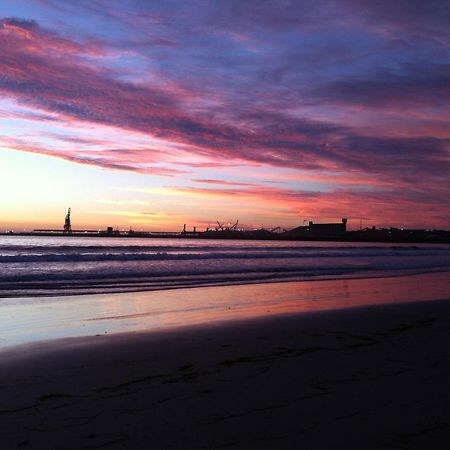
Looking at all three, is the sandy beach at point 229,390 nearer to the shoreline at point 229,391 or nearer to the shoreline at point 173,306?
the shoreline at point 229,391

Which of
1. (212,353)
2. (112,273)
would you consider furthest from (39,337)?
(112,273)

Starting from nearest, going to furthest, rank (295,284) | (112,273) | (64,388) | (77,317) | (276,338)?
(64,388) → (276,338) → (77,317) → (295,284) → (112,273)

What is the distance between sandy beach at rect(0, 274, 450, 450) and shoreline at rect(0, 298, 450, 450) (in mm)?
15

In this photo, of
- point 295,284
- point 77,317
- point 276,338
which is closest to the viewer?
point 276,338

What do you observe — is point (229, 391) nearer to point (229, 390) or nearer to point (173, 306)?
point (229, 390)

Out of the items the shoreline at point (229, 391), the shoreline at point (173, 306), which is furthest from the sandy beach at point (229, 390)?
the shoreline at point (173, 306)

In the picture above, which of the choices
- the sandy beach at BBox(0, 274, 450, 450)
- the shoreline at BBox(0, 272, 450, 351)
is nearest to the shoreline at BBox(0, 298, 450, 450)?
the sandy beach at BBox(0, 274, 450, 450)

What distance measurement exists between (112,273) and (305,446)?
21113mm

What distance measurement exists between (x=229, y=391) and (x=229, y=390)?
0.12ft

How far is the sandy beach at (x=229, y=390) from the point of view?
13.5ft

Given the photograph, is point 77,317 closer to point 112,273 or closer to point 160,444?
point 160,444

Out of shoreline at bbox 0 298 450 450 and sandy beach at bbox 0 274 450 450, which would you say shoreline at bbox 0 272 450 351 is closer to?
sandy beach at bbox 0 274 450 450

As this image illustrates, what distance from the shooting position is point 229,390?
5344 millimetres

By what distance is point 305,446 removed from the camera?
3945 mm
